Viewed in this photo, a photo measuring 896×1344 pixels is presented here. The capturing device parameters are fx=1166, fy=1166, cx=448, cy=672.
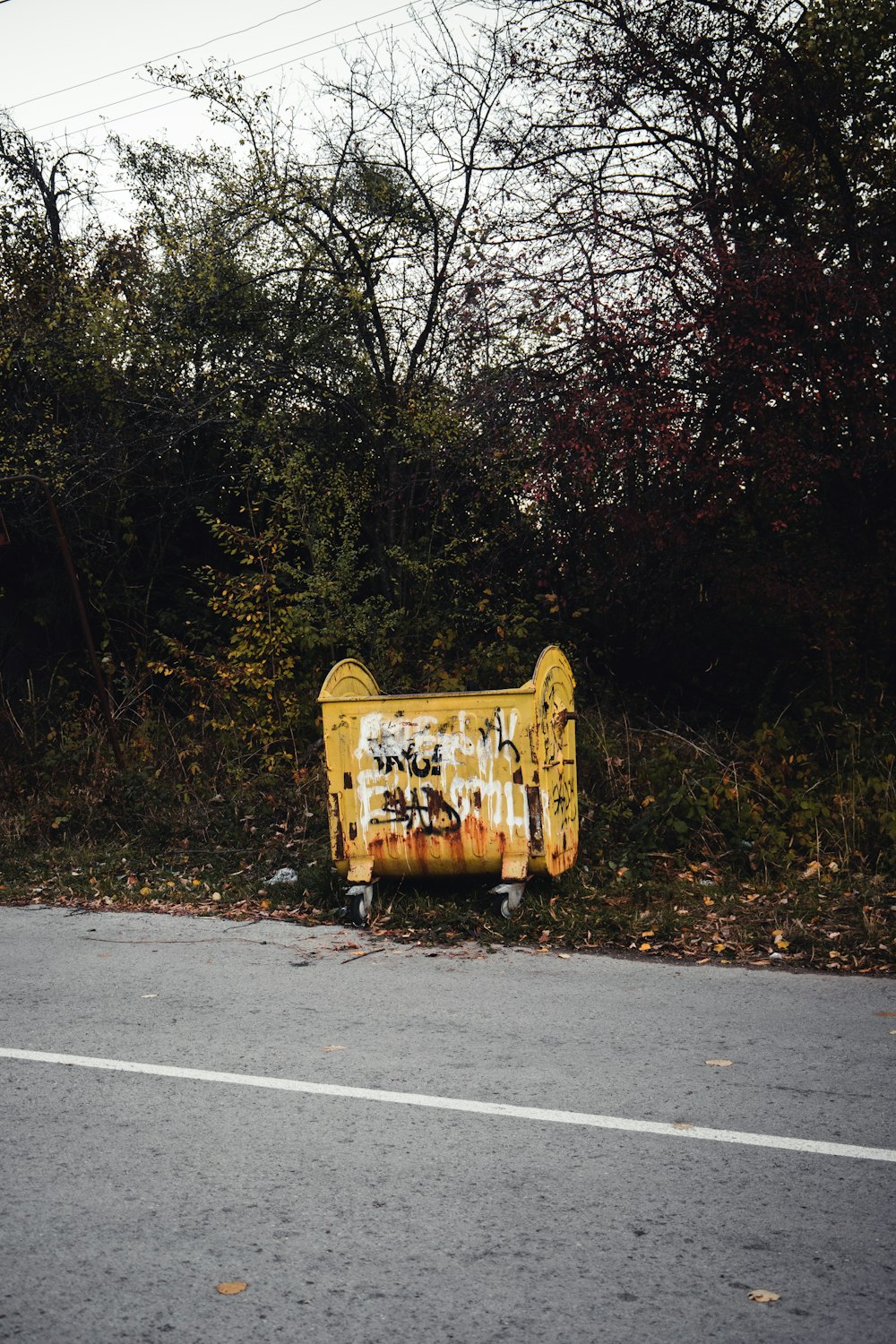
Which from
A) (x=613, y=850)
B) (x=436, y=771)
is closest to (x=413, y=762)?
(x=436, y=771)

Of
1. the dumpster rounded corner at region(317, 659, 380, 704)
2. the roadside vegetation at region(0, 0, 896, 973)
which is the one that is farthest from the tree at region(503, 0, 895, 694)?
the dumpster rounded corner at region(317, 659, 380, 704)

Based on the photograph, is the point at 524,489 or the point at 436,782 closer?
the point at 436,782

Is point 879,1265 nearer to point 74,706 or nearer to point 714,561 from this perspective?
point 714,561

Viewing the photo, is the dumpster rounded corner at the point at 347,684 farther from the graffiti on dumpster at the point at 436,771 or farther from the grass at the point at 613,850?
the grass at the point at 613,850

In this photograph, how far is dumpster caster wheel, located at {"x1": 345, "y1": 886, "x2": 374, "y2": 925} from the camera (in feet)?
23.7

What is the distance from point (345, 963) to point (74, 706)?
8331 millimetres

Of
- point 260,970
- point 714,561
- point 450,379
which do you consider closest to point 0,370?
point 450,379

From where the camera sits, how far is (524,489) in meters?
10.4

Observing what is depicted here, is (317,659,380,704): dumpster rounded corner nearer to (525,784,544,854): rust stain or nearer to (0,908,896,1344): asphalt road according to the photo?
(525,784,544,854): rust stain

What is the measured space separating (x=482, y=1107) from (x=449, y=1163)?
49cm

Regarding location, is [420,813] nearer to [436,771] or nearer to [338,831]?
[436,771]

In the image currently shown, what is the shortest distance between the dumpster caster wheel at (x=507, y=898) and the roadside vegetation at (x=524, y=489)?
0.53 feet

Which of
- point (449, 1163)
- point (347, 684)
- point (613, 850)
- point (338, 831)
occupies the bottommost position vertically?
point (613, 850)

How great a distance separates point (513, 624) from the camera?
12.1 m
